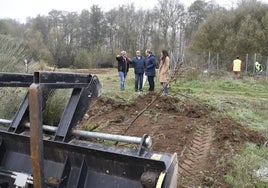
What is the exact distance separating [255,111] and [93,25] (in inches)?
1838

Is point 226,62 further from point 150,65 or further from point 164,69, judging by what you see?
point 164,69

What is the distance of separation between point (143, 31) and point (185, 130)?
4604cm

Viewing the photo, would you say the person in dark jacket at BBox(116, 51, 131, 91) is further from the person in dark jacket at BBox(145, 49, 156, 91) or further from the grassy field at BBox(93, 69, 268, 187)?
the grassy field at BBox(93, 69, 268, 187)

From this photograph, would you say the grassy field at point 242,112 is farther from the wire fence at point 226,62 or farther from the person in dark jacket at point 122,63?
the wire fence at point 226,62

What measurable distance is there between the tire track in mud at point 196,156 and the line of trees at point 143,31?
23.6 meters

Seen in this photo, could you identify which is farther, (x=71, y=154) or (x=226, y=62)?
(x=226, y=62)

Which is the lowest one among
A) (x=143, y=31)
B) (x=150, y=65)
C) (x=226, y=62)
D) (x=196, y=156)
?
→ (x=196, y=156)

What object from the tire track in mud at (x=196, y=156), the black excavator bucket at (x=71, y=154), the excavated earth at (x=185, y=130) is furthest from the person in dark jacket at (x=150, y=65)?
the black excavator bucket at (x=71, y=154)

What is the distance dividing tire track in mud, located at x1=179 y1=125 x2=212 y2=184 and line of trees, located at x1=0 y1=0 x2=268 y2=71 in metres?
23.6

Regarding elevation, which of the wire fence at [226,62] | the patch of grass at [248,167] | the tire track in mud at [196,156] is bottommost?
the tire track in mud at [196,156]

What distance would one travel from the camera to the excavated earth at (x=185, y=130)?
18.3ft

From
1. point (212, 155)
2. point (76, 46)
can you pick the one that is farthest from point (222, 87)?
point (76, 46)

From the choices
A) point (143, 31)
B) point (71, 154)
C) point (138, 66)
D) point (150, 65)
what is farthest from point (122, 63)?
point (143, 31)

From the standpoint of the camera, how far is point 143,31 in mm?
53000
